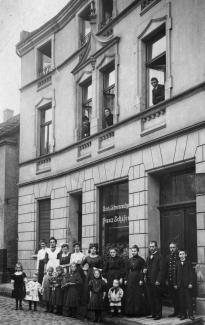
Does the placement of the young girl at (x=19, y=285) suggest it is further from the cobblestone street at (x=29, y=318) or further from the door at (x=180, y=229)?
the door at (x=180, y=229)

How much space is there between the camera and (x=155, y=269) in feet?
36.0

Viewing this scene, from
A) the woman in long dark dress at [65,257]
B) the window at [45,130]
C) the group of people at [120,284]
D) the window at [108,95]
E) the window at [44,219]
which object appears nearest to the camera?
the group of people at [120,284]

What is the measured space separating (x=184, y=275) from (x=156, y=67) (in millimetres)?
5659

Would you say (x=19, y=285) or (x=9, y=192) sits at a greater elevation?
(x=9, y=192)

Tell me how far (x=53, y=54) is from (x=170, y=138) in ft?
28.1

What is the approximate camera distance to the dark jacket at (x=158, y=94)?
42.5 feet

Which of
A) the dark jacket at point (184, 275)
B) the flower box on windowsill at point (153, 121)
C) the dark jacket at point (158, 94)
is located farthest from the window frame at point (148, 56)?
the dark jacket at point (184, 275)

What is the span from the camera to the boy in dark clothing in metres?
10.3

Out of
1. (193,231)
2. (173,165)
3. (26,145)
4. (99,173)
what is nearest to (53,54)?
(26,145)

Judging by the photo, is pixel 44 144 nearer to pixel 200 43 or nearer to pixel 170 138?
pixel 170 138

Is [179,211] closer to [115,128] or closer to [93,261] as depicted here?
[93,261]

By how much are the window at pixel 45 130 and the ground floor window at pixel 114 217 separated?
455 cm

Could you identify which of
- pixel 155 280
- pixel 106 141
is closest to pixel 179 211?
pixel 155 280

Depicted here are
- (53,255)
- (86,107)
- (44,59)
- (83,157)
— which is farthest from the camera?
(44,59)
